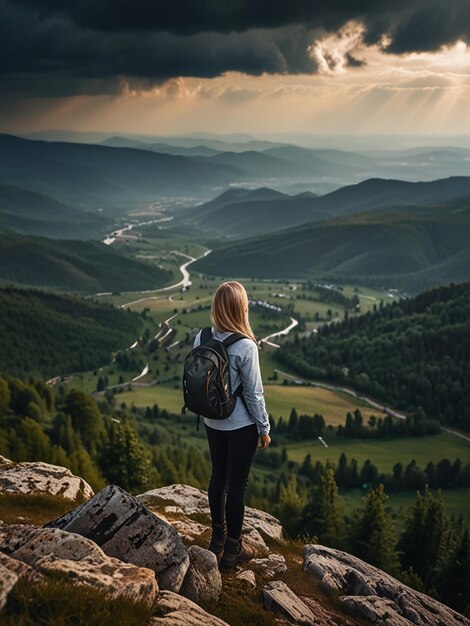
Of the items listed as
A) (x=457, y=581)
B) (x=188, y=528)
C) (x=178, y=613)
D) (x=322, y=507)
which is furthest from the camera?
(x=322, y=507)

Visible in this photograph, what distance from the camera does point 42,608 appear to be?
1004 centimetres

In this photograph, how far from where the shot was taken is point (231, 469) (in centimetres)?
1479

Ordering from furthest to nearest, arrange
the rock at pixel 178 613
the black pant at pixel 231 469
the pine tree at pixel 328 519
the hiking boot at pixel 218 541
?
1. the pine tree at pixel 328 519
2. the hiking boot at pixel 218 541
3. the black pant at pixel 231 469
4. the rock at pixel 178 613

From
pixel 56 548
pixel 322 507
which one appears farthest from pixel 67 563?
pixel 322 507

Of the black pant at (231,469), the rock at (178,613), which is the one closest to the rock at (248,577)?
the black pant at (231,469)

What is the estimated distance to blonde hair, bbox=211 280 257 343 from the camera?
14.0 metres

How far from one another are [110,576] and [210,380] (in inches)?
198

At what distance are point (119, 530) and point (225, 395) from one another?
16.0 ft

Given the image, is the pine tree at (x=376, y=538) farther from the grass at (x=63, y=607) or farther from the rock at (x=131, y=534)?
the grass at (x=63, y=607)

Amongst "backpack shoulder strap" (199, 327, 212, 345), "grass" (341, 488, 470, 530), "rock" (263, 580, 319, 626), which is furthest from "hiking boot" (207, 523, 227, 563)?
"grass" (341, 488, 470, 530)

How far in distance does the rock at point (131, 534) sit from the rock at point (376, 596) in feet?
21.1

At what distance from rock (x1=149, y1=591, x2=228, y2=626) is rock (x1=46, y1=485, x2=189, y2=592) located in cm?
109

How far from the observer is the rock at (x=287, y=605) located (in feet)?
47.5

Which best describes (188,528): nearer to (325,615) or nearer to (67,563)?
(325,615)
